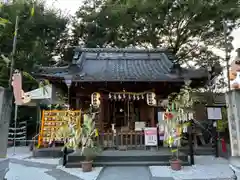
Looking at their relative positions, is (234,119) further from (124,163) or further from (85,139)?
(85,139)

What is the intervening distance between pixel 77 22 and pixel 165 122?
12.0 m

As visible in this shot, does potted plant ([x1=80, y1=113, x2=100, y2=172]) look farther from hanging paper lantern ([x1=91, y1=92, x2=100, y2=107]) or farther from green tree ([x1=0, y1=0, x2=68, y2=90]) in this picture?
green tree ([x1=0, y1=0, x2=68, y2=90])

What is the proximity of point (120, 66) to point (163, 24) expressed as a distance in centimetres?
542

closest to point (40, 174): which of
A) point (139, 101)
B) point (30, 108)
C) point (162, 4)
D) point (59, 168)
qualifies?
point (59, 168)

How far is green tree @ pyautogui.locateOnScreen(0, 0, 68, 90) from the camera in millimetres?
11094

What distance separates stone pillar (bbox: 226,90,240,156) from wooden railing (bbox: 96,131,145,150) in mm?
3630

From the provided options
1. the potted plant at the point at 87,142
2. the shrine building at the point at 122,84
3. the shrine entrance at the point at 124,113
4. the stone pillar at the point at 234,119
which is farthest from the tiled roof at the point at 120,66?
the stone pillar at the point at 234,119

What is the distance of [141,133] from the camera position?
6953 millimetres

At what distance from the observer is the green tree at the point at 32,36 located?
1109cm

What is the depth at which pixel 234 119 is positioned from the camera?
11.9 feet

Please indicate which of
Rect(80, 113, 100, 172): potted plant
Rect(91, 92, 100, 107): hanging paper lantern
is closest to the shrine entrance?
Rect(91, 92, 100, 107): hanging paper lantern

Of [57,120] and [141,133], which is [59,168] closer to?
[57,120]

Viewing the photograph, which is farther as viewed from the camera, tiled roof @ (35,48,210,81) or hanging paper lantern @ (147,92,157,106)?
hanging paper lantern @ (147,92,157,106)

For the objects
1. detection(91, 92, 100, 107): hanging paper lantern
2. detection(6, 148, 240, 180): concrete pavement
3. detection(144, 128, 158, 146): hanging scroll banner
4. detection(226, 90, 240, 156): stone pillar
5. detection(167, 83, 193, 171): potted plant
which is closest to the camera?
detection(226, 90, 240, 156): stone pillar
